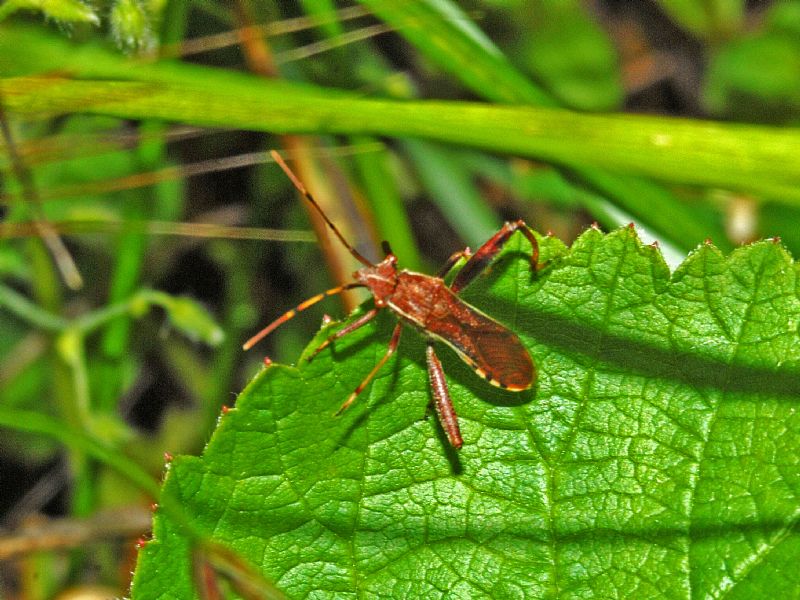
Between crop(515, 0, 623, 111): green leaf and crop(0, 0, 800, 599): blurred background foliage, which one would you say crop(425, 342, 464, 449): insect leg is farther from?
crop(515, 0, 623, 111): green leaf

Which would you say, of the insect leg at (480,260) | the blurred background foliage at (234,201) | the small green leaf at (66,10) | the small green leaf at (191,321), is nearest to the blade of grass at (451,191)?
the blurred background foliage at (234,201)

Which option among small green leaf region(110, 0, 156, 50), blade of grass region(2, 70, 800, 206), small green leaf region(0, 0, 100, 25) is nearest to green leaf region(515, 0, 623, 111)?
blade of grass region(2, 70, 800, 206)

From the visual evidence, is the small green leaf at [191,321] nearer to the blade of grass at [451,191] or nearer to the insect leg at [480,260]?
the insect leg at [480,260]

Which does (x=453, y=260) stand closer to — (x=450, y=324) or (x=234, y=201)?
(x=450, y=324)

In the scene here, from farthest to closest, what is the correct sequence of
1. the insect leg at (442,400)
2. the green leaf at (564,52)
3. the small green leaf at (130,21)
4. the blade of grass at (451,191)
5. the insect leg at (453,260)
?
the green leaf at (564,52), the blade of grass at (451,191), the small green leaf at (130,21), the insect leg at (453,260), the insect leg at (442,400)

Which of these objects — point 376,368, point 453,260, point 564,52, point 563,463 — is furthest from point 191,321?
point 564,52

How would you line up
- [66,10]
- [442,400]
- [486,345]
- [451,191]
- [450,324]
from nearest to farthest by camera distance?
[442,400]
[486,345]
[66,10]
[450,324]
[451,191]

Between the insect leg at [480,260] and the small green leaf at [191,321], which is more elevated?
the small green leaf at [191,321]
